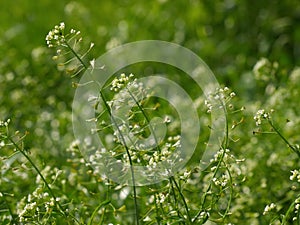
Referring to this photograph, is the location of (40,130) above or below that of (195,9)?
below

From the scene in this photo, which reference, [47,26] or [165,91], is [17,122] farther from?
[47,26]

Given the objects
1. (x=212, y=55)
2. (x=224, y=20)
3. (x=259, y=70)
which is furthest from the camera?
(x=224, y=20)

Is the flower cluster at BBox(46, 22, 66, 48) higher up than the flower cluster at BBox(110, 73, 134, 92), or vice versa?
the flower cluster at BBox(46, 22, 66, 48)

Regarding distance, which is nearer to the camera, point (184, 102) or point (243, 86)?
point (184, 102)

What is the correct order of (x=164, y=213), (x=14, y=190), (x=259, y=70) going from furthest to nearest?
(x=259, y=70), (x=14, y=190), (x=164, y=213)

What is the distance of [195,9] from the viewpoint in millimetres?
3885

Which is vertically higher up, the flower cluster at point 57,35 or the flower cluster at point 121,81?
the flower cluster at point 57,35

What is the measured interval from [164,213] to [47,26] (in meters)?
2.58

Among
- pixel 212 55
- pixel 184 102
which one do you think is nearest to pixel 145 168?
pixel 184 102

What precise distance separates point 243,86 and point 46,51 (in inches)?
39.0

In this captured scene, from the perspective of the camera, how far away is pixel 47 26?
407cm

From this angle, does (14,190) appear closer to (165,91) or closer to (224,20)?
(165,91)

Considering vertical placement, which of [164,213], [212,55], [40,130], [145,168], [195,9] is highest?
[195,9]

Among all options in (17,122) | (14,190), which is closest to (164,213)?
(14,190)
